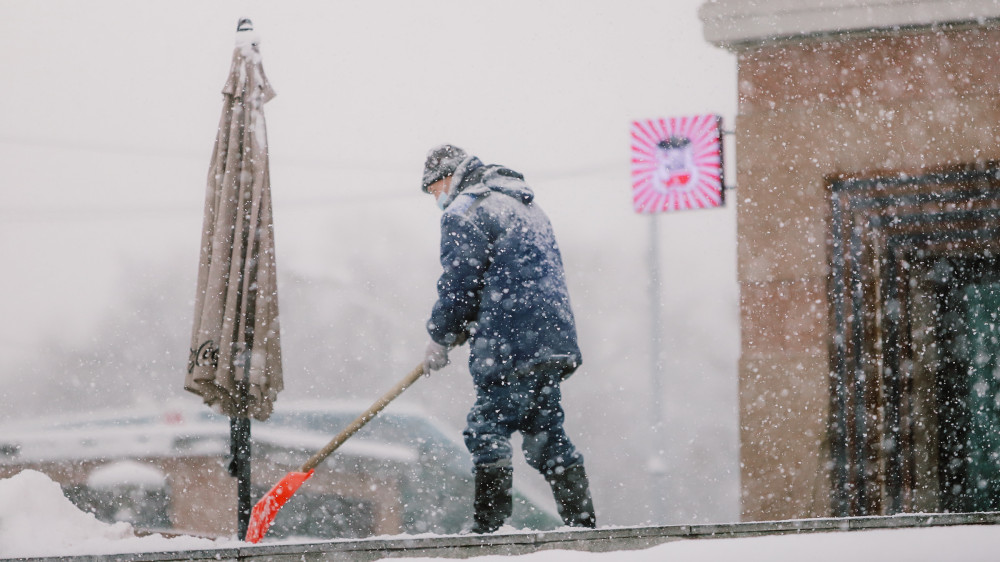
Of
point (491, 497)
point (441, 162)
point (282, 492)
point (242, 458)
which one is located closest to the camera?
point (491, 497)

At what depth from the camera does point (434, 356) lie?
3.77 metres

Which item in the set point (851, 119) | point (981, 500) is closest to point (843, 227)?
point (851, 119)

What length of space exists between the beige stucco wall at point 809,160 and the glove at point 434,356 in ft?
6.88

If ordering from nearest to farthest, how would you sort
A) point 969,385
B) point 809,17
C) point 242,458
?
point 242,458, point 809,17, point 969,385

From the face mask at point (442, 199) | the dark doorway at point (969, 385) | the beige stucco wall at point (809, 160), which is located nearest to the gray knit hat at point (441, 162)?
the face mask at point (442, 199)

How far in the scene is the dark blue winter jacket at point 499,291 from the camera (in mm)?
3678

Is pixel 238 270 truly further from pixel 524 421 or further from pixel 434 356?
pixel 524 421

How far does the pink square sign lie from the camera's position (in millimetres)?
5672

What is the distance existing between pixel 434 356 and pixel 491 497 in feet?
2.18

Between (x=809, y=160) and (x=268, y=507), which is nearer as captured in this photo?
(x=268, y=507)

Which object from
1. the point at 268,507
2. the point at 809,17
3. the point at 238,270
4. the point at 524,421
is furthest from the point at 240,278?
the point at 809,17

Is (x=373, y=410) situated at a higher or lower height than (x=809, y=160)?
lower

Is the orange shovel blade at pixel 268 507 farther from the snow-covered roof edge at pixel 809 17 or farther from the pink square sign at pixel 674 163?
the snow-covered roof edge at pixel 809 17

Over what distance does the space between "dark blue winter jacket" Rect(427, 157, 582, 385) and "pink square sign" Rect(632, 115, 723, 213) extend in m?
2.07
